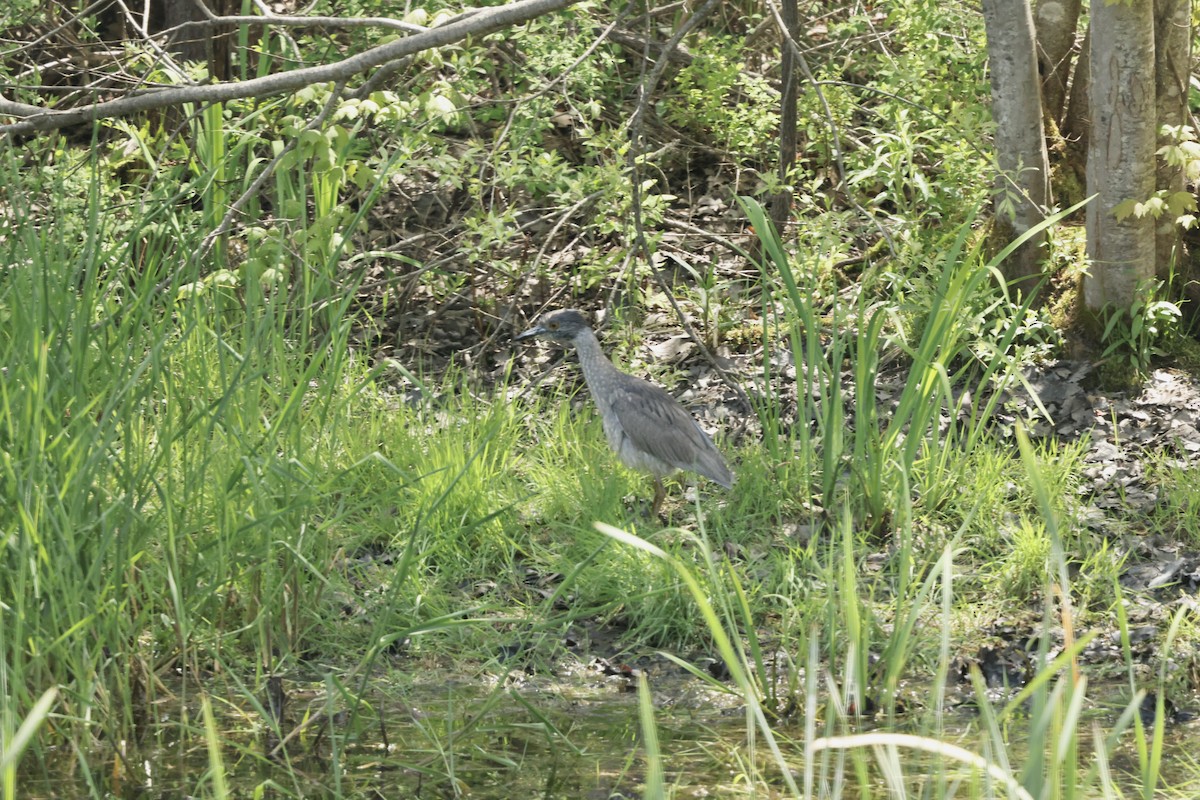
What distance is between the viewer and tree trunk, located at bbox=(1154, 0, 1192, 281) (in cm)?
609

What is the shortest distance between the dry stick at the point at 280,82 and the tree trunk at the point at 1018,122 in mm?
2390

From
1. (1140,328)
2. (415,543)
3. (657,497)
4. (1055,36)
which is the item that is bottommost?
(657,497)

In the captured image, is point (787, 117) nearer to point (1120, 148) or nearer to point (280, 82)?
point (1120, 148)

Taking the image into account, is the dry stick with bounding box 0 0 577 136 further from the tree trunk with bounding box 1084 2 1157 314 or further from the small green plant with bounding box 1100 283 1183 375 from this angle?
the small green plant with bounding box 1100 283 1183 375

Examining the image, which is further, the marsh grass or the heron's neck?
the heron's neck

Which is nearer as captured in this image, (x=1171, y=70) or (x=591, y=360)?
(x=591, y=360)

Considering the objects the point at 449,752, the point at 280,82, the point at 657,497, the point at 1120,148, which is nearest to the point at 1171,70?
the point at 1120,148

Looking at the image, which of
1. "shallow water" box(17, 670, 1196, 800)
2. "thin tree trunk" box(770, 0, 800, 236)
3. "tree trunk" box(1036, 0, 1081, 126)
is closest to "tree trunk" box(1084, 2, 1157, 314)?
"tree trunk" box(1036, 0, 1081, 126)

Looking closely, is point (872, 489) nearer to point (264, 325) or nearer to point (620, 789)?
point (620, 789)

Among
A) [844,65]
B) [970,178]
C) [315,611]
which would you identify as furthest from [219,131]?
[844,65]

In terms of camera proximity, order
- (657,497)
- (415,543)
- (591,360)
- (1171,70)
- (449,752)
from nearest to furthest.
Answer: (449,752)
(415,543)
(657,497)
(591,360)
(1171,70)

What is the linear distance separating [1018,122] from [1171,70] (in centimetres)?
71

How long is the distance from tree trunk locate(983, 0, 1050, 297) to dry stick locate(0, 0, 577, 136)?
94.1 inches

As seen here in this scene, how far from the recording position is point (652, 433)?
5.30 metres
